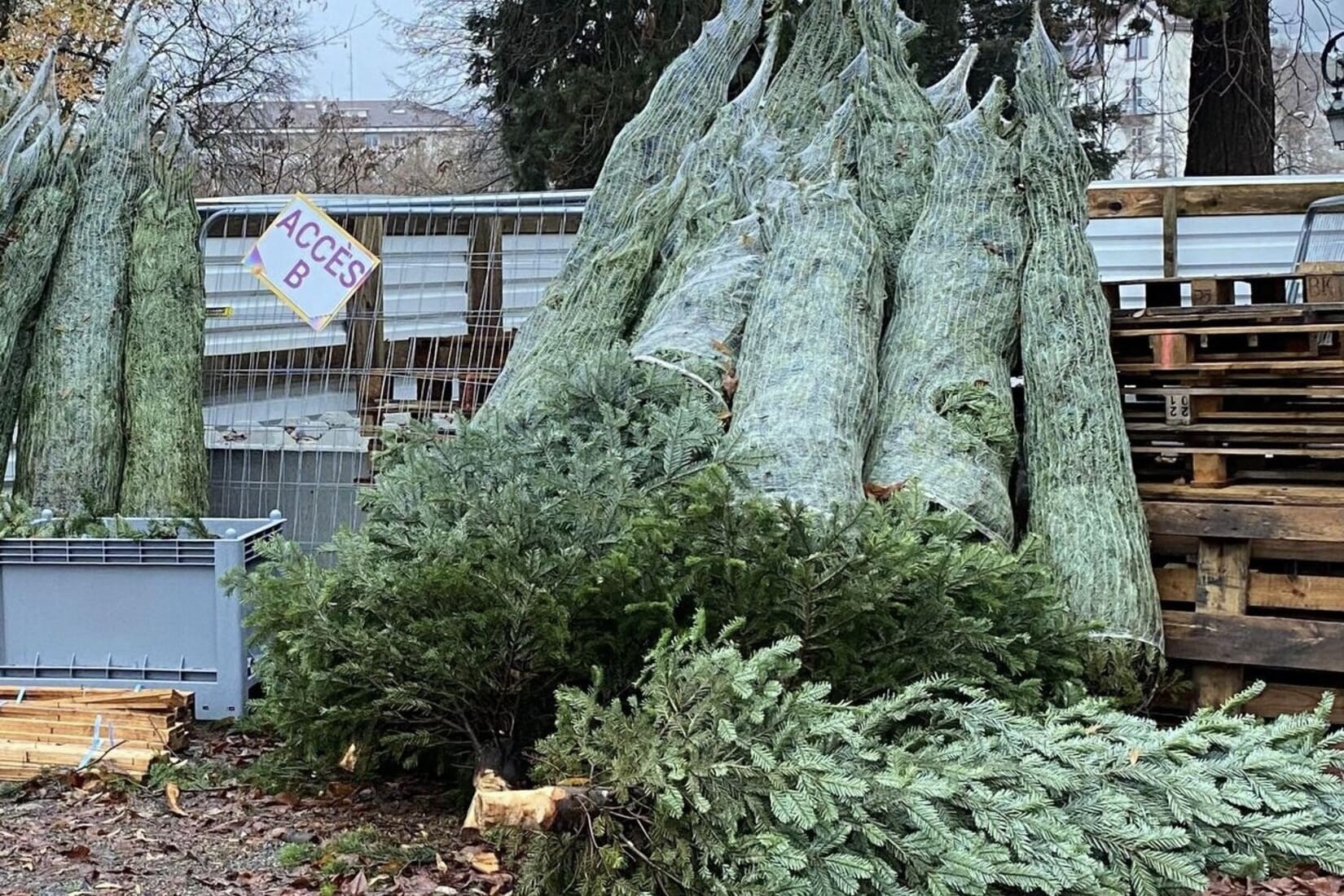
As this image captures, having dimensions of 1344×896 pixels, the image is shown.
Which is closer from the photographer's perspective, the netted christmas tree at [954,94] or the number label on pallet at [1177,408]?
the number label on pallet at [1177,408]

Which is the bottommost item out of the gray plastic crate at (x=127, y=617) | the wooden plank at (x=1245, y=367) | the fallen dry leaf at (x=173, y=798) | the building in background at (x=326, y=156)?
the fallen dry leaf at (x=173, y=798)

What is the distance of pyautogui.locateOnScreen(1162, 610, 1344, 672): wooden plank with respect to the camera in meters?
4.65

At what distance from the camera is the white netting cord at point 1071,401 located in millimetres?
4664

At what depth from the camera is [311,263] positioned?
6.55 m

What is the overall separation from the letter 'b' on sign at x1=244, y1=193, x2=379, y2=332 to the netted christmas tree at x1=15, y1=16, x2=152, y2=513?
0.71 meters

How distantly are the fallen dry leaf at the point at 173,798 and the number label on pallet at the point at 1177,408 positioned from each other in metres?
3.70

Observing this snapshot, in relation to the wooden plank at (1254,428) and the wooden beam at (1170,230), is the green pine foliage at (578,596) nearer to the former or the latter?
the wooden plank at (1254,428)

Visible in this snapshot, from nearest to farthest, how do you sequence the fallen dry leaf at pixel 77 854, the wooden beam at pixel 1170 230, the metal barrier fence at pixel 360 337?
the fallen dry leaf at pixel 77 854
the metal barrier fence at pixel 360 337
the wooden beam at pixel 1170 230

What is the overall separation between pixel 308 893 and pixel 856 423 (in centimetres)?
237

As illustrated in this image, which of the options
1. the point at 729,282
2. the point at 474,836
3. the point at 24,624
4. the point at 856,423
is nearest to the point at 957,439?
the point at 856,423

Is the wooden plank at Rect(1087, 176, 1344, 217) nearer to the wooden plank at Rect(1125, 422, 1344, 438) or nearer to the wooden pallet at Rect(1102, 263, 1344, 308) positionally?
the wooden pallet at Rect(1102, 263, 1344, 308)

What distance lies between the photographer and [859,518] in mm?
3760

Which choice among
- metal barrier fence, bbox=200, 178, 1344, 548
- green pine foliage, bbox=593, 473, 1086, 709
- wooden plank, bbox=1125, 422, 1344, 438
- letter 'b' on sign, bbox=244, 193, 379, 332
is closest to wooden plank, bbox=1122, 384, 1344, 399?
wooden plank, bbox=1125, 422, 1344, 438

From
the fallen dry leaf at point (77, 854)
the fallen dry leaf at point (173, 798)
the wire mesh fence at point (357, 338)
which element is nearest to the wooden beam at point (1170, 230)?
the wire mesh fence at point (357, 338)
